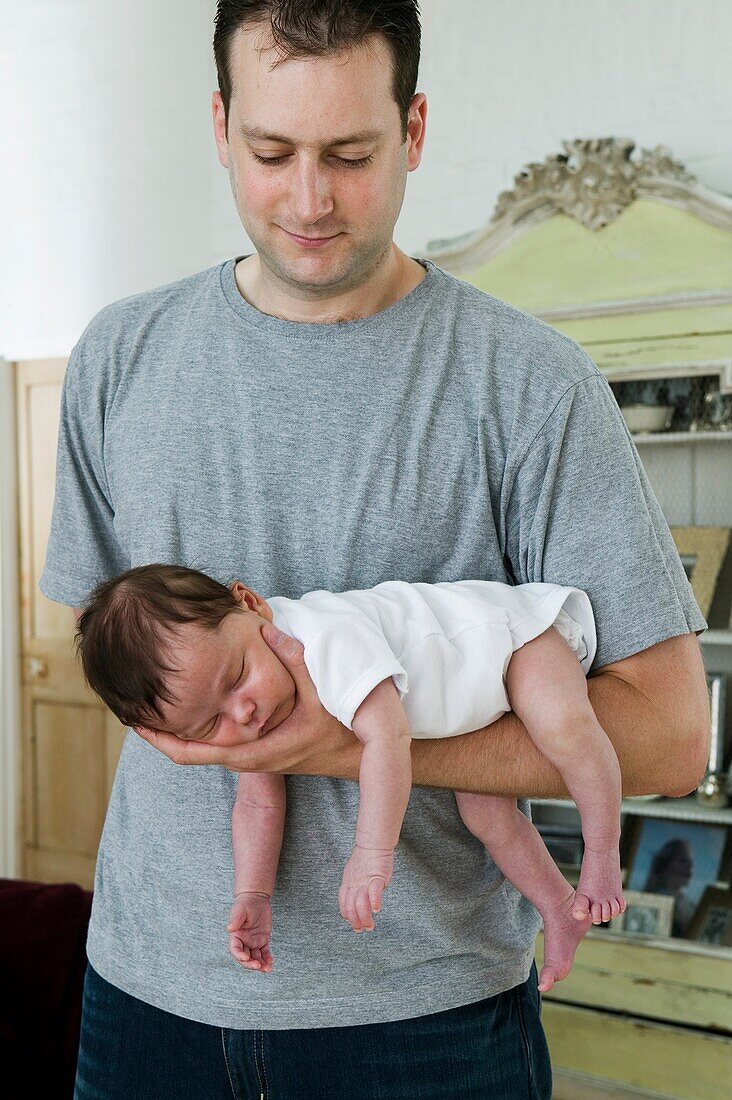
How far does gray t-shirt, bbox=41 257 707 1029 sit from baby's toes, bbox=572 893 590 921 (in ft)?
0.31

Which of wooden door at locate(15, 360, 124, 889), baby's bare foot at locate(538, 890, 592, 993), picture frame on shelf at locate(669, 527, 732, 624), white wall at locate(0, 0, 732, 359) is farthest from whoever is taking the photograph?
wooden door at locate(15, 360, 124, 889)

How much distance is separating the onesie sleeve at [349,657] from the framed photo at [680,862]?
2188 mm

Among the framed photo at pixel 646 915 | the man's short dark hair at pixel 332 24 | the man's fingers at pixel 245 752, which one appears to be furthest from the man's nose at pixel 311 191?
the framed photo at pixel 646 915

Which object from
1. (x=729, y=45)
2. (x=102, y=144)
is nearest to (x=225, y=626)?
(x=729, y=45)

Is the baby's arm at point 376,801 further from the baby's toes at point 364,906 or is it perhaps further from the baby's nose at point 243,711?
the baby's nose at point 243,711

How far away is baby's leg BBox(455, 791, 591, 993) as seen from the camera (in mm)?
1216

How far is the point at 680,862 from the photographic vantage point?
3.04m

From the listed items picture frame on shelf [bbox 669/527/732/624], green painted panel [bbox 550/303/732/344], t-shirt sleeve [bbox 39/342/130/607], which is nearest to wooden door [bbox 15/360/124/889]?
green painted panel [bbox 550/303/732/344]

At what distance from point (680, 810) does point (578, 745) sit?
2.01 meters

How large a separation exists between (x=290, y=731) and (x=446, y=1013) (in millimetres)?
358

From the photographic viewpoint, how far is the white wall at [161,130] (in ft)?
12.5

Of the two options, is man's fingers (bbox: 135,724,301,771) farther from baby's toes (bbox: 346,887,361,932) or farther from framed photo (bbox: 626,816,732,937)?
framed photo (bbox: 626,816,732,937)

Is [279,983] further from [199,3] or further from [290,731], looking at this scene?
[199,3]

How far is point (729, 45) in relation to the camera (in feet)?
11.4
